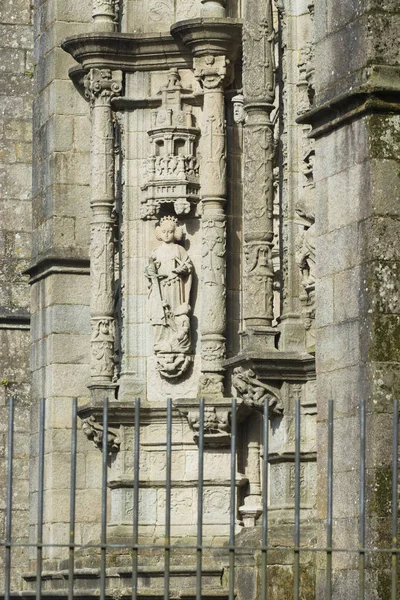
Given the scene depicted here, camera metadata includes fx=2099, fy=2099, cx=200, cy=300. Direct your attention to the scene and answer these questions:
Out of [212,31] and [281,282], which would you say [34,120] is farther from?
[281,282]

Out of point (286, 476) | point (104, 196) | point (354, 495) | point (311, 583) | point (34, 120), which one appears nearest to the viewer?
point (354, 495)

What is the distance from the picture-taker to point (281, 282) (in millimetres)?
14375

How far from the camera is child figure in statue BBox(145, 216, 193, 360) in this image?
51.0ft

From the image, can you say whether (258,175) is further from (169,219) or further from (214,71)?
(169,219)

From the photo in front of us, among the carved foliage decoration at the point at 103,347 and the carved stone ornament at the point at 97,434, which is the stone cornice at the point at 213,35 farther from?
the carved stone ornament at the point at 97,434

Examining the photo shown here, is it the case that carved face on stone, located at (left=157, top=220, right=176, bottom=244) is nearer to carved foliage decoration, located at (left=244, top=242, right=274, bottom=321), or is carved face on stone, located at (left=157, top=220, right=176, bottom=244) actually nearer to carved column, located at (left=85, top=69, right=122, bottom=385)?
carved column, located at (left=85, top=69, right=122, bottom=385)

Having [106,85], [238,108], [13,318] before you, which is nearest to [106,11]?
[106,85]

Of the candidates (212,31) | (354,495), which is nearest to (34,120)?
(212,31)

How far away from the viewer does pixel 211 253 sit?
1531 centimetres

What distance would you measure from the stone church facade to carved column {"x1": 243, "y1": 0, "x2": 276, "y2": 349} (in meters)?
0.02

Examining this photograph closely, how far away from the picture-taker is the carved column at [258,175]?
46.5 ft

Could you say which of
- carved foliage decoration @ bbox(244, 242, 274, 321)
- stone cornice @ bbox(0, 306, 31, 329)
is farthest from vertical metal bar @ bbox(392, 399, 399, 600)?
stone cornice @ bbox(0, 306, 31, 329)

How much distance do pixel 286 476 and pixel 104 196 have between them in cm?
314

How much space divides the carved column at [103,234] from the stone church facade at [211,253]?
17 millimetres
